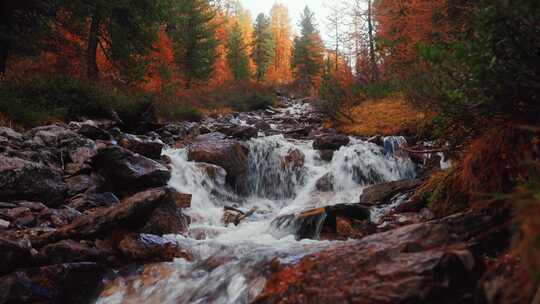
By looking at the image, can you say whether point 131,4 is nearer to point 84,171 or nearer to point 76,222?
point 84,171

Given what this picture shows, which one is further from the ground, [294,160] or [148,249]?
[294,160]

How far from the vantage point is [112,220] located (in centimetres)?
538

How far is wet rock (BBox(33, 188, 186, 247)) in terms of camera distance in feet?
16.3

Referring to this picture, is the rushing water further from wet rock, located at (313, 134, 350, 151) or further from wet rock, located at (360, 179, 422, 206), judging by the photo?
wet rock, located at (360, 179, 422, 206)

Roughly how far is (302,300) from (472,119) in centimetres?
230

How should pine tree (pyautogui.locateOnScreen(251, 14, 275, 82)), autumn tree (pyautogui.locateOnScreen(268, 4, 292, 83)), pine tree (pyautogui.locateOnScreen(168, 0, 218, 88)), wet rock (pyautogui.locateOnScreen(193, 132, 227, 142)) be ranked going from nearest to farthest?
1. wet rock (pyautogui.locateOnScreen(193, 132, 227, 142))
2. pine tree (pyautogui.locateOnScreen(168, 0, 218, 88))
3. pine tree (pyautogui.locateOnScreen(251, 14, 275, 82))
4. autumn tree (pyautogui.locateOnScreen(268, 4, 292, 83))

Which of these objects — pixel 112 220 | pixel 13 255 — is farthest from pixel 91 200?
pixel 13 255

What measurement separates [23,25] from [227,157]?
8215 mm

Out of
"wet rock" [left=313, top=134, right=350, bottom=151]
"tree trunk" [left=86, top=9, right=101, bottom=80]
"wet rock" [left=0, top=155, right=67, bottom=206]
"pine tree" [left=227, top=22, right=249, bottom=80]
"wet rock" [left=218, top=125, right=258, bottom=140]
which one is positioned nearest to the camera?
"wet rock" [left=0, top=155, right=67, bottom=206]

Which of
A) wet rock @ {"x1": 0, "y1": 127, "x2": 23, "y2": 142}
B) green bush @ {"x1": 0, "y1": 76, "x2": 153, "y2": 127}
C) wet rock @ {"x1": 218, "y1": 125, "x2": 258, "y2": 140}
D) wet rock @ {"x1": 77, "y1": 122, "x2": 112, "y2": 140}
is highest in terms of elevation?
green bush @ {"x1": 0, "y1": 76, "x2": 153, "y2": 127}

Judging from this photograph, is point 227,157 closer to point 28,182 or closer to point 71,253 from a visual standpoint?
point 28,182

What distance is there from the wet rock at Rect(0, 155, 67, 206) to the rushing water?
2.21 meters

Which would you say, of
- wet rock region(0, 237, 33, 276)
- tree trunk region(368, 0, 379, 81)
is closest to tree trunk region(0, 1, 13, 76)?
wet rock region(0, 237, 33, 276)

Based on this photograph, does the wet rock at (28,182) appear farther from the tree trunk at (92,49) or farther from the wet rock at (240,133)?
the tree trunk at (92,49)
